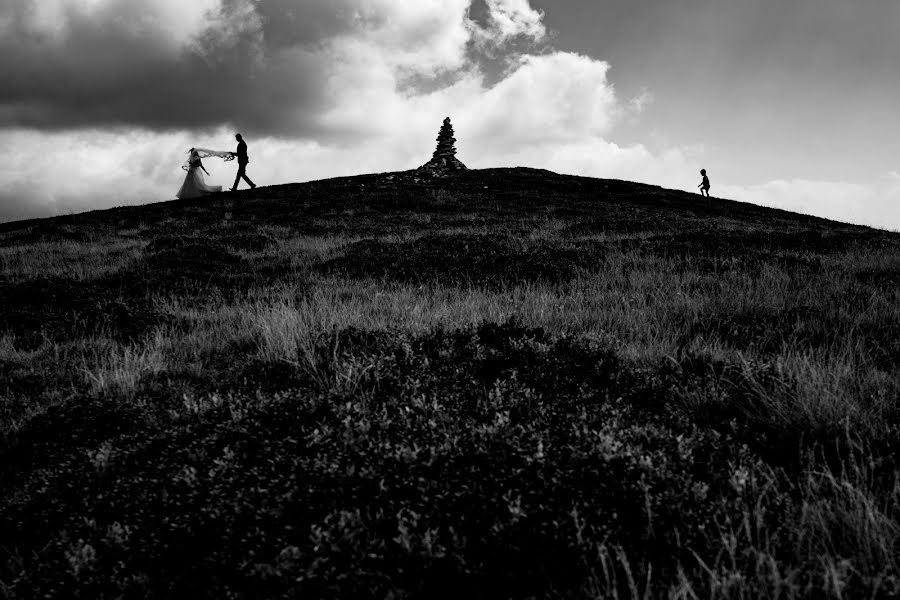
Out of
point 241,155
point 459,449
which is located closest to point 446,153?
point 241,155

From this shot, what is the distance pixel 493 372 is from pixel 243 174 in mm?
29879

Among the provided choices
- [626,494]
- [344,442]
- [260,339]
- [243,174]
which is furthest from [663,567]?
[243,174]

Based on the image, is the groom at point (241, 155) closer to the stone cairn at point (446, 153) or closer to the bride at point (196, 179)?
the bride at point (196, 179)

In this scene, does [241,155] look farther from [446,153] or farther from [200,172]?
[446,153]

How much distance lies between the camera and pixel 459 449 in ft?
9.21

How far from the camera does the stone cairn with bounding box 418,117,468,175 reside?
5078cm

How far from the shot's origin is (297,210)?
2491cm

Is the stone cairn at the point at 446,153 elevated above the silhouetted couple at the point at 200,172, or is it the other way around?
the stone cairn at the point at 446,153

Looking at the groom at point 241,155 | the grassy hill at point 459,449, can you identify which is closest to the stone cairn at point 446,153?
the groom at point 241,155

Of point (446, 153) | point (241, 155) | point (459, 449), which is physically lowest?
point (459, 449)

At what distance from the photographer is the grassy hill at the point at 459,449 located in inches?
81.9

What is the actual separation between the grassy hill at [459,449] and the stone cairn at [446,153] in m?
45.4

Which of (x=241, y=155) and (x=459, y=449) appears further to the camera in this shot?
(x=241, y=155)

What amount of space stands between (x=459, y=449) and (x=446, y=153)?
174 feet
